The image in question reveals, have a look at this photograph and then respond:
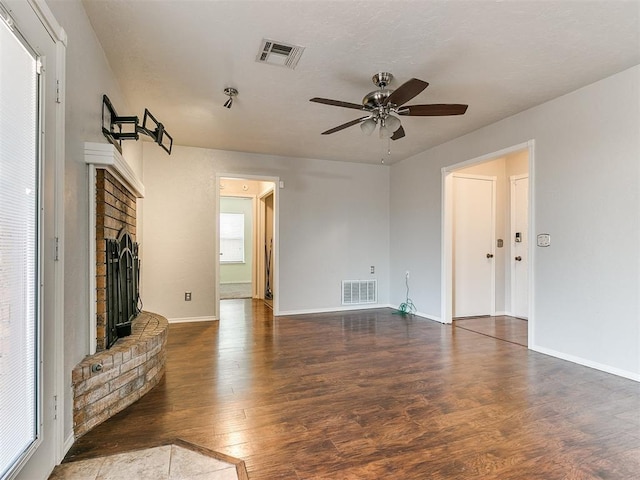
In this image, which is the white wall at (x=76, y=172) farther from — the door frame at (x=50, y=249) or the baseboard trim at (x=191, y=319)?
the baseboard trim at (x=191, y=319)

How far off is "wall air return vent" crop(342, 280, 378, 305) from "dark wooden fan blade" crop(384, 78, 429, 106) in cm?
373

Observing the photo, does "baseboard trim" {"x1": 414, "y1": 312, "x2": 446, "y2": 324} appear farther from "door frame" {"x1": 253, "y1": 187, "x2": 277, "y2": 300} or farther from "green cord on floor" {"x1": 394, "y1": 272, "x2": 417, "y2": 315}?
"door frame" {"x1": 253, "y1": 187, "x2": 277, "y2": 300}

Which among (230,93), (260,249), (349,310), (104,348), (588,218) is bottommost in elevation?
(349,310)

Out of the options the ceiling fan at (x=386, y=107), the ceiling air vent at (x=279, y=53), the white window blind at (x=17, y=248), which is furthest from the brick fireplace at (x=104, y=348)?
the ceiling fan at (x=386, y=107)

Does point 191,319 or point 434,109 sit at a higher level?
point 434,109

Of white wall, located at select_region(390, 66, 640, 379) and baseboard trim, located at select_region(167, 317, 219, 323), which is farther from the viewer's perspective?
baseboard trim, located at select_region(167, 317, 219, 323)

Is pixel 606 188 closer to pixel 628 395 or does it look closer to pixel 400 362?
pixel 628 395

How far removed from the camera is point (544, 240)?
140 inches

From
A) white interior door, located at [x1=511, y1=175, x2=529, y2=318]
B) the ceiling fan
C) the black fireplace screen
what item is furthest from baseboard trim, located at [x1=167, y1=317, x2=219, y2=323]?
white interior door, located at [x1=511, y1=175, x2=529, y2=318]

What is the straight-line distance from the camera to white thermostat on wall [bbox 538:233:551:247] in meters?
3.51

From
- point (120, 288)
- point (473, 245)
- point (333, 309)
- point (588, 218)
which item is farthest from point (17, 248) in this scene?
point (473, 245)

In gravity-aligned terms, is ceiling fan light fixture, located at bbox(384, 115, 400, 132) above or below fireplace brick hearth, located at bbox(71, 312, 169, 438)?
above

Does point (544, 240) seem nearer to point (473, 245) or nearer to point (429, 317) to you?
point (473, 245)

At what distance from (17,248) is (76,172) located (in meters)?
0.76
